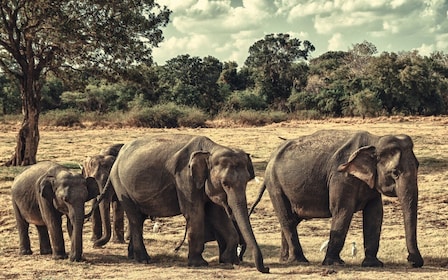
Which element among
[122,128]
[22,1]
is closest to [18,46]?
[22,1]

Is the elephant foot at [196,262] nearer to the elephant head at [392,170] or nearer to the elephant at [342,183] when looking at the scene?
the elephant at [342,183]

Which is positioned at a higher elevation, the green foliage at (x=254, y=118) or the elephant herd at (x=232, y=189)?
the elephant herd at (x=232, y=189)

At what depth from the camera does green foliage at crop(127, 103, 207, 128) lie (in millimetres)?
44281

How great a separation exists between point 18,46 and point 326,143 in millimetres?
16632

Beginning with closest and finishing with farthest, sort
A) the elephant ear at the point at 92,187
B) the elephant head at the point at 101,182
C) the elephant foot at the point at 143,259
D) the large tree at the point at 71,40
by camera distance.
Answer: the elephant foot at the point at 143,259, the elephant ear at the point at 92,187, the elephant head at the point at 101,182, the large tree at the point at 71,40

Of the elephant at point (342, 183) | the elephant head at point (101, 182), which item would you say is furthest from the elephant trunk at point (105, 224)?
the elephant at point (342, 183)

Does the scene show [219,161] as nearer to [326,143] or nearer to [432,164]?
[326,143]

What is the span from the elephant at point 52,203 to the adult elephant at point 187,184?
29.8 inches

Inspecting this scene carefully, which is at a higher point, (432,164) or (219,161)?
(219,161)

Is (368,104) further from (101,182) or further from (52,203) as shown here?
(52,203)

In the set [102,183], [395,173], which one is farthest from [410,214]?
[102,183]

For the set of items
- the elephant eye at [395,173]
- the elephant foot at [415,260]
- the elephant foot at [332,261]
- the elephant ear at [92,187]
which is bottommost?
the elephant foot at [332,261]

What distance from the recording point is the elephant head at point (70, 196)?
943cm

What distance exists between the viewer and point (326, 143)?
9.53 meters
